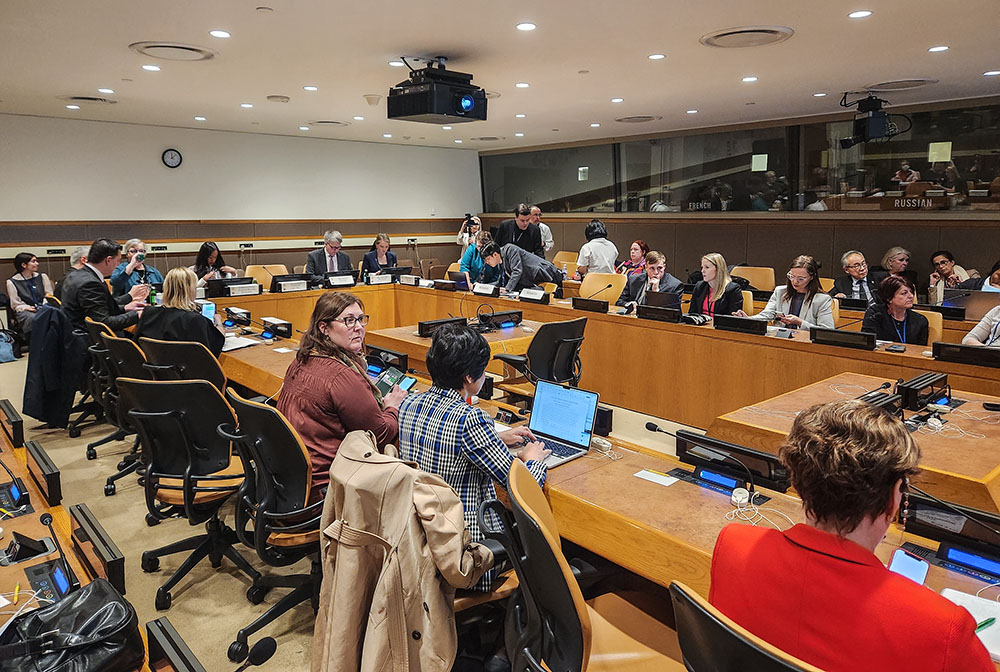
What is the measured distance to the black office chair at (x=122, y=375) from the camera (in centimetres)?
379

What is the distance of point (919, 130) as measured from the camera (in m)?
8.30

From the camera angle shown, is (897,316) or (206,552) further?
(897,316)

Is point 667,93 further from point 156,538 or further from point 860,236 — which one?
point 156,538

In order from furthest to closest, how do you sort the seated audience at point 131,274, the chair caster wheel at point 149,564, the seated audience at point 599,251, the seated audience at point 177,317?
the seated audience at point 599,251, the seated audience at point 131,274, the seated audience at point 177,317, the chair caster wheel at point 149,564

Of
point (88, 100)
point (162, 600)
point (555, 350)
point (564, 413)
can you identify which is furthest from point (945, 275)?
point (88, 100)

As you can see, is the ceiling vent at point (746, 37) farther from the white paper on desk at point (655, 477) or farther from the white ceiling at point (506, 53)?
the white paper on desk at point (655, 477)

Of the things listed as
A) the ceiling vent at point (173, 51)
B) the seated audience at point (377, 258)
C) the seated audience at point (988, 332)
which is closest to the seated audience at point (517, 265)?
the seated audience at point (377, 258)

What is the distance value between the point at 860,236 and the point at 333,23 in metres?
7.35

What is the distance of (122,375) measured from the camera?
160 inches

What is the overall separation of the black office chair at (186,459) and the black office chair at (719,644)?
2.07m

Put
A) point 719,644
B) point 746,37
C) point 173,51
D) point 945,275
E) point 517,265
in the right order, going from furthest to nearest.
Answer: point 945,275 < point 517,265 < point 173,51 < point 746,37 < point 719,644

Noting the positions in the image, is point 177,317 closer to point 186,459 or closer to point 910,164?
point 186,459

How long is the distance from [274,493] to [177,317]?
79.5 inches

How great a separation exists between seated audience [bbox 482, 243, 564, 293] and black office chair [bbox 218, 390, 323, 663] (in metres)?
4.16
